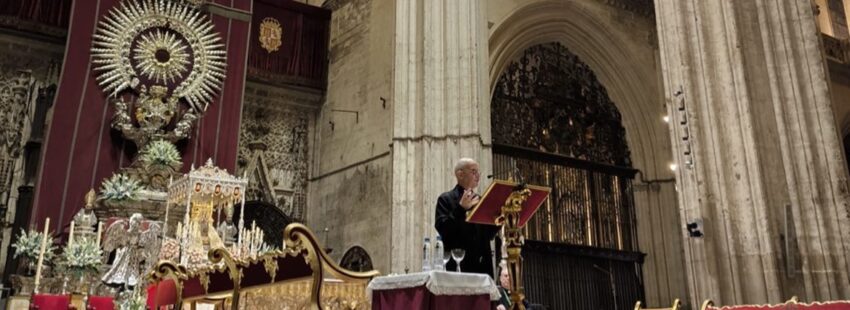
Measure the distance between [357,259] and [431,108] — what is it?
3.52 metres

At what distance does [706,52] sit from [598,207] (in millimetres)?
9235

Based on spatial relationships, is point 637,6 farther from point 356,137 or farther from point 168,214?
point 168,214

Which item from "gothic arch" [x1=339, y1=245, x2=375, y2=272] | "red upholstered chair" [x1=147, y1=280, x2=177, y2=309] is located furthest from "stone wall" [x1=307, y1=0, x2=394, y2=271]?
"red upholstered chair" [x1=147, y1=280, x2=177, y2=309]

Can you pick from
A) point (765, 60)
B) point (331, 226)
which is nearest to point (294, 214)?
point (331, 226)

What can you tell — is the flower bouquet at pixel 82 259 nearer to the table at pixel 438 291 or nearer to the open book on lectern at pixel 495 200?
the table at pixel 438 291

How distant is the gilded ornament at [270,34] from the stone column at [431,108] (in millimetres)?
3924

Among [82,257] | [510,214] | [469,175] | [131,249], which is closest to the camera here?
[510,214]

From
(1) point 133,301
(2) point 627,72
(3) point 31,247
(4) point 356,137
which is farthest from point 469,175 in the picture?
(2) point 627,72

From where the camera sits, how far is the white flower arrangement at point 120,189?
10.2 m

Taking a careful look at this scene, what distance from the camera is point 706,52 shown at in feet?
21.7

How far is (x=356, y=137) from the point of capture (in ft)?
45.3

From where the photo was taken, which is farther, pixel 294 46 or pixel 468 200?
pixel 294 46

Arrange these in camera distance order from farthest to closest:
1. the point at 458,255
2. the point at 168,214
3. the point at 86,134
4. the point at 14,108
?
the point at 14,108
the point at 86,134
the point at 168,214
the point at 458,255

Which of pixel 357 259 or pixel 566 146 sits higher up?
pixel 566 146
